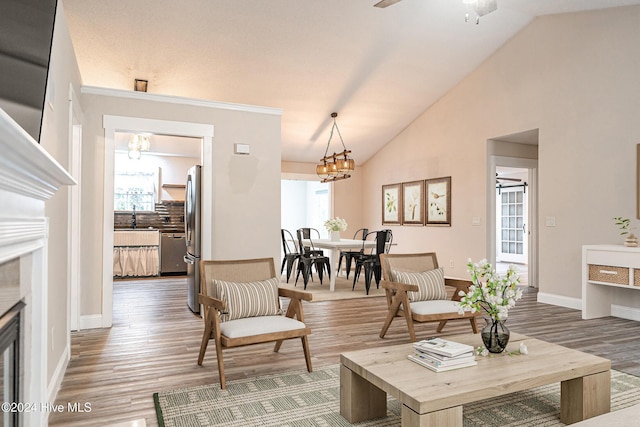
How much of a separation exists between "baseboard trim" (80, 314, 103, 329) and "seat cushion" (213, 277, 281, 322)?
6.38 ft

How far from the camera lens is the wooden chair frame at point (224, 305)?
2.82 meters

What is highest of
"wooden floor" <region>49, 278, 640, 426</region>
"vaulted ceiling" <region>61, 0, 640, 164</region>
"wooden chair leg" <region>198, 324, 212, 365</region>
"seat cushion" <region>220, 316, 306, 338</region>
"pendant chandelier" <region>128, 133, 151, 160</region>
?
"vaulted ceiling" <region>61, 0, 640, 164</region>

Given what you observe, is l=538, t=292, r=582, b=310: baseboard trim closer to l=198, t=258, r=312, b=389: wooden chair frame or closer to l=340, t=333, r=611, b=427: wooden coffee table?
l=340, t=333, r=611, b=427: wooden coffee table

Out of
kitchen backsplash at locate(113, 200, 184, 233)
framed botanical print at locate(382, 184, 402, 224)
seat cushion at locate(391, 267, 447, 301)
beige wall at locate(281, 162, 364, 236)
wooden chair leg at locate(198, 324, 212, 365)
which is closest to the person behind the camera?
wooden chair leg at locate(198, 324, 212, 365)

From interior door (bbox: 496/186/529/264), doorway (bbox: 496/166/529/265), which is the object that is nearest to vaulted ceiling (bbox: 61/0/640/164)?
doorway (bbox: 496/166/529/265)

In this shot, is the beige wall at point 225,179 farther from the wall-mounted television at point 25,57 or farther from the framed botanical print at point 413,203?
the framed botanical print at point 413,203

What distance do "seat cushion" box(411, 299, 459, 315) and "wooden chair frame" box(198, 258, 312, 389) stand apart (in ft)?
Answer: 3.18

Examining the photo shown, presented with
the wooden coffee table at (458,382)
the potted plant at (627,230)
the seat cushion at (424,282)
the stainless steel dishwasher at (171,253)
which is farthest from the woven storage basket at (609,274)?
the stainless steel dishwasher at (171,253)

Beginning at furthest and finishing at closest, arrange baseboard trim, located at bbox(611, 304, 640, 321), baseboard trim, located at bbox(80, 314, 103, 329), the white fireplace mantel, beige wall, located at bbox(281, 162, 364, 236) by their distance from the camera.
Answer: beige wall, located at bbox(281, 162, 364, 236), baseboard trim, located at bbox(611, 304, 640, 321), baseboard trim, located at bbox(80, 314, 103, 329), the white fireplace mantel

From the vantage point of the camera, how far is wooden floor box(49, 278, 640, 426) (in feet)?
8.82

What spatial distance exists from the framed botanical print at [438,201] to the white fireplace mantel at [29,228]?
→ 21.4 feet

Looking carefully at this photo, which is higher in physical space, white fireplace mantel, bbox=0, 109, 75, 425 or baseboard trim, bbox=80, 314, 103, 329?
white fireplace mantel, bbox=0, 109, 75, 425

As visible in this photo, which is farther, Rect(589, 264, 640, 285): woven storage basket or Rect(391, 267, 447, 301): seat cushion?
Rect(589, 264, 640, 285): woven storage basket

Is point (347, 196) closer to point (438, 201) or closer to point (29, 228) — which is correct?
point (438, 201)
